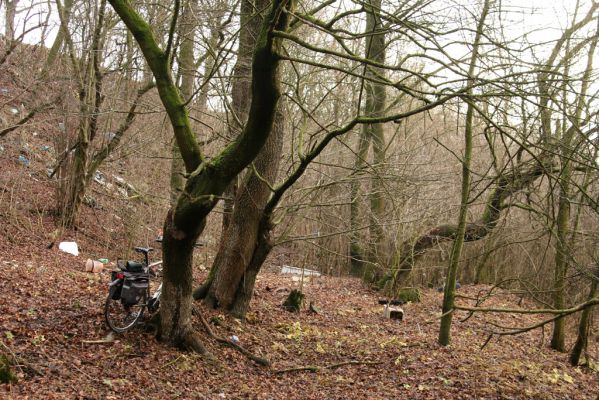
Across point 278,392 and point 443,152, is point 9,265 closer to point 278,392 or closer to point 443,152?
point 278,392

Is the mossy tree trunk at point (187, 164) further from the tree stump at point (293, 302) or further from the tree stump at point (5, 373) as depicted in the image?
the tree stump at point (293, 302)

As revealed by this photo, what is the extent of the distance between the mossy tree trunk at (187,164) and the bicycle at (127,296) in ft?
0.99

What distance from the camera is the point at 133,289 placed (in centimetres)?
661

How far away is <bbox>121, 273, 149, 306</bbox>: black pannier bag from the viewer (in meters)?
6.58

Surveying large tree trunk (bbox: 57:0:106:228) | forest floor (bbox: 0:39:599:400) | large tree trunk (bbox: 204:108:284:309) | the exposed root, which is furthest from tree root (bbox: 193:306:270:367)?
large tree trunk (bbox: 57:0:106:228)

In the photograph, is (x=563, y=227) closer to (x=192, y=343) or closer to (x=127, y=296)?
(x=192, y=343)

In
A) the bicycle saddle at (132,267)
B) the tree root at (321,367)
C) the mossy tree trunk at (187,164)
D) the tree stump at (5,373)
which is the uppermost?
the mossy tree trunk at (187,164)

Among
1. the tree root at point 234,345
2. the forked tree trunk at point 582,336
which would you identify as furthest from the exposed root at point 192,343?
the forked tree trunk at point 582,336

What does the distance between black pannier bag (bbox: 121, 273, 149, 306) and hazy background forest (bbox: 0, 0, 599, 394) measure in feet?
1.19

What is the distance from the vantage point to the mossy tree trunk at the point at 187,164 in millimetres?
5355

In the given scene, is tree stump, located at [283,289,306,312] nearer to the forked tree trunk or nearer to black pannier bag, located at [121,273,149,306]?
black pannier bag, located at [121,273,149,306]

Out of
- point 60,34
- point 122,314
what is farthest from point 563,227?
point 60,34

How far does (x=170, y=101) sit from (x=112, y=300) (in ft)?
8.16

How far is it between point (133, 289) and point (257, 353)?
1.97 metres
